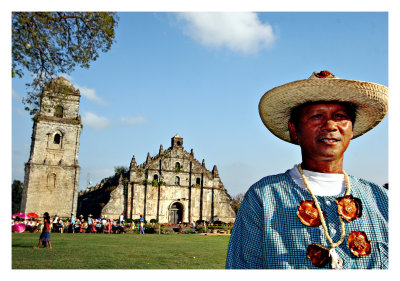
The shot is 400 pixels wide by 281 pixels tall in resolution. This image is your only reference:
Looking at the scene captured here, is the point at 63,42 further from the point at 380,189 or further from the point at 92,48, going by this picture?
the point at 380,189

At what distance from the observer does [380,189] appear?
228 cm

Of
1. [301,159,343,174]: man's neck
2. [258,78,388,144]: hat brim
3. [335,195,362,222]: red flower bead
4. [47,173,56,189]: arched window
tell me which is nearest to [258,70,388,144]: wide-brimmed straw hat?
[258,78,388,144]: hat brim

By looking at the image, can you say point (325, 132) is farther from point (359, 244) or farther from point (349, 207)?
point (359, 244)

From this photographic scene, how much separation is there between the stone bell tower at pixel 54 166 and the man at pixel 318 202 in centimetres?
2708

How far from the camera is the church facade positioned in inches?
1227

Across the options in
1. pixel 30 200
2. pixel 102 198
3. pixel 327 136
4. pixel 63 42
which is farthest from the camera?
pixel 102 198

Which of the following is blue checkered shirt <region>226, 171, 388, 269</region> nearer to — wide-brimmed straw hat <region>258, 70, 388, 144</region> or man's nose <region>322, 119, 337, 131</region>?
man's nose <region>322, 119, 337, 131</region>

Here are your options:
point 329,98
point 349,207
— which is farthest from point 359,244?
point 329,98

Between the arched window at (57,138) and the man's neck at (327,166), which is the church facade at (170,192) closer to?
the arched window at (57,138)

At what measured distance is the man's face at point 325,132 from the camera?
2.23 metres

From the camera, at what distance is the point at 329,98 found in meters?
2.31

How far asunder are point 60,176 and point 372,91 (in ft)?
97.1

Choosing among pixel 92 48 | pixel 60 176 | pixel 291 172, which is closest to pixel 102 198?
pixel 60 176

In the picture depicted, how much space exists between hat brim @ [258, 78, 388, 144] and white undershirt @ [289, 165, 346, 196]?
53 centimetres
